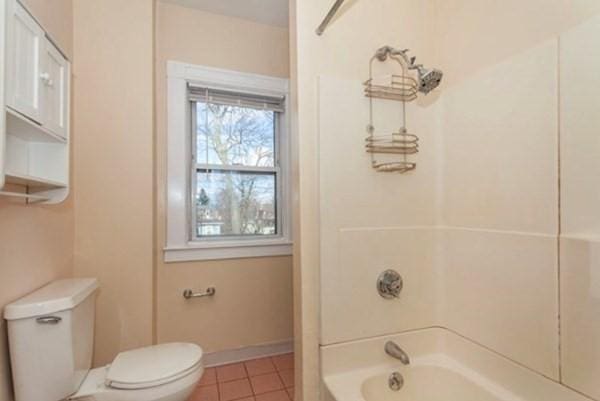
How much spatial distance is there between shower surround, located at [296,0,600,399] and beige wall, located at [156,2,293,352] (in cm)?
107

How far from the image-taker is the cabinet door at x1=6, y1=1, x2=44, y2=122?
910 millimetres

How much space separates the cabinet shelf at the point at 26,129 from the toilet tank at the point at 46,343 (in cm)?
65

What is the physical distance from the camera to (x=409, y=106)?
4.98 ft

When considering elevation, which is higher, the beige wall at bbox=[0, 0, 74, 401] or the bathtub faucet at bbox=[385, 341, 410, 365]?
the beige wall at bbox=[0, 0, 74, 401]

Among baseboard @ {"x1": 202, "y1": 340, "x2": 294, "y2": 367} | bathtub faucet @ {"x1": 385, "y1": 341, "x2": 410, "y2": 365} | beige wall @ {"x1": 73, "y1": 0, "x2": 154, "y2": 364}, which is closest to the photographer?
bathtub faucet @ {"x1": 385, "y1": 341, "x2": 410, "y2": 365}

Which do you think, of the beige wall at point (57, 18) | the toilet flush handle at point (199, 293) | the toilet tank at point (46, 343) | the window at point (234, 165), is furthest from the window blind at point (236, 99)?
the toilet tank at point (46, 343)

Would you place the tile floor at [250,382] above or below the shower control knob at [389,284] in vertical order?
below

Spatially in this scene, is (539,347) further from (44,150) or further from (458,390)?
(44,150)

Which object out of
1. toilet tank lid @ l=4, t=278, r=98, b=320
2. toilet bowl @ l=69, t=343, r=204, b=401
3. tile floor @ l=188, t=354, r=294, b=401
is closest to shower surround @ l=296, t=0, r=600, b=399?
toilet bowl @ l=69, t=343, r=204, b=401

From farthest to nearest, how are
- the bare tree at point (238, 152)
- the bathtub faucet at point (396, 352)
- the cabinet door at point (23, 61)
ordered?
1. the bare tree at point (238, 152)
2. the bathtub faucet at point (396, 352)
3. the cabinet door at point (23, 61)

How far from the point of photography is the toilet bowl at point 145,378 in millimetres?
1278

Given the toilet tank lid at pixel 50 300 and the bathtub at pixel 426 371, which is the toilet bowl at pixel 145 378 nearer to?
the toilet tank lid at pixel 50 300

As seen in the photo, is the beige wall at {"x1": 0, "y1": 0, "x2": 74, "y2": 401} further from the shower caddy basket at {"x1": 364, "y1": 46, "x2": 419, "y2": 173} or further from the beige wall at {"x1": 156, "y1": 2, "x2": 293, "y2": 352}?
the shower caddy basket at {"x1": 364, "y1": 46, "x2": 419, "y2": 173}

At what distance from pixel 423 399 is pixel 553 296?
2.42ft
